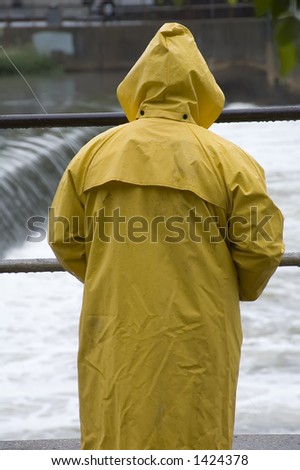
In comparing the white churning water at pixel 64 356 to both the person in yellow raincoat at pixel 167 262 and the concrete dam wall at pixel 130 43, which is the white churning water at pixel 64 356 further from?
the concrete dam wall at pixel 130 43

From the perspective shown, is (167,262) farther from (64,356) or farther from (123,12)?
(123,12)

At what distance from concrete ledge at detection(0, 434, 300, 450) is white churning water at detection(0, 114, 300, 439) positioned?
2.80 metres

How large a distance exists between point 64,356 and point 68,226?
5.58 m

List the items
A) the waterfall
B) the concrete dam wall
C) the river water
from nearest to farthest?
the river water → the waterfall → the concrete dam wall

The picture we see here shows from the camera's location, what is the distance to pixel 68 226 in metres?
2.76

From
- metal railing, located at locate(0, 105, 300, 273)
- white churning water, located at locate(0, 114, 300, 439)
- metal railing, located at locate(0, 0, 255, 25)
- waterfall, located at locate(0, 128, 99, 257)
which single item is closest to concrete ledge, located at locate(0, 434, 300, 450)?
metal railing, located at locate(0, 105, 300, 273)

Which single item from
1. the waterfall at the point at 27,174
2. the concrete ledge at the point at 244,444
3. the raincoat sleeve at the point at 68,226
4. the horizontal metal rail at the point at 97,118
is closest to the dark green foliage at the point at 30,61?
the waterfall at the point at 27,174

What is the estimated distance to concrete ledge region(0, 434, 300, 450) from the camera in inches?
135

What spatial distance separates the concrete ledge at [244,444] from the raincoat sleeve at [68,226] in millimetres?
804

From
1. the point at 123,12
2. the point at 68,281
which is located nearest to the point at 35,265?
the point at 68,281

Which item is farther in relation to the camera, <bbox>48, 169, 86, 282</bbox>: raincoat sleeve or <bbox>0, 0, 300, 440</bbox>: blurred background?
<bbox>0, 0, 300, 440</bbox>: blurred background

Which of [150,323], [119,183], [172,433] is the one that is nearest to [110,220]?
[119,183]

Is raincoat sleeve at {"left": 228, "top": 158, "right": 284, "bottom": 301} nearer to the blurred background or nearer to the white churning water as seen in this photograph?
the blurred background

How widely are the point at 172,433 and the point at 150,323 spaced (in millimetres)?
254
